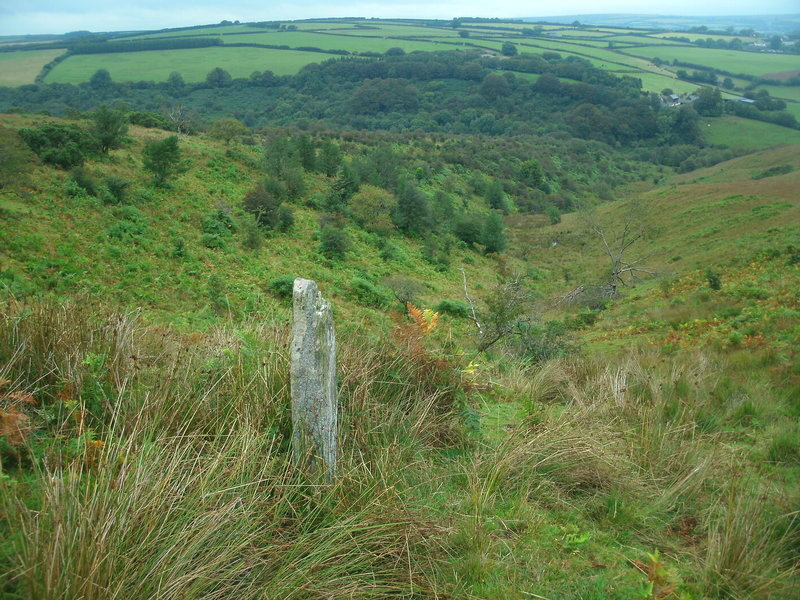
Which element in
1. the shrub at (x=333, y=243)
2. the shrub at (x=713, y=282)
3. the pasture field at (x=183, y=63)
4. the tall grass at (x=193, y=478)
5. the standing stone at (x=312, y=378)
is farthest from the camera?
the pasture field at (x=183, y=63)

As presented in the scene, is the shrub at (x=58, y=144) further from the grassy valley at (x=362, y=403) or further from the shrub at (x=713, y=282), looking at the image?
the shrub at (x=713, y=282)

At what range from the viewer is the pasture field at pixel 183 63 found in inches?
3506

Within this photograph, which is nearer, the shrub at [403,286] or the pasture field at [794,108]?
the shrub at [403,286]

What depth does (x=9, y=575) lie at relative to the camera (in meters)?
2.10

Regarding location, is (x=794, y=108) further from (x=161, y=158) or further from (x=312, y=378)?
(x=312, y=378)

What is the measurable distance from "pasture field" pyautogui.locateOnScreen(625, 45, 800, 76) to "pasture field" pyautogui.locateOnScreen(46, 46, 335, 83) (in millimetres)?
75400

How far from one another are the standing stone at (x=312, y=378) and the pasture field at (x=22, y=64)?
8789 cm

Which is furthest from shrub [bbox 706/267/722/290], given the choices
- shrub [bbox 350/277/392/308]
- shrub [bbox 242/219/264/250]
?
shrub [bbox 242/219/264/250]

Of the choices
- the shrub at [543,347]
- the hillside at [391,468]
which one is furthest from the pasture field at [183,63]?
Result: the hillside at [391,468]

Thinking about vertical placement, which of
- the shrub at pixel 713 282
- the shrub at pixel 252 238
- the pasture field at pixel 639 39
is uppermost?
the pasture field at pixel 639 39

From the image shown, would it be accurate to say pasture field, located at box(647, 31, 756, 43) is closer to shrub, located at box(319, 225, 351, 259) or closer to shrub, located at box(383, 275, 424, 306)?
shrub, located at box(319, 225, 351, 259)

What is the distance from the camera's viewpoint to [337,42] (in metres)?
128

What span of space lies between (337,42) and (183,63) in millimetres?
40377

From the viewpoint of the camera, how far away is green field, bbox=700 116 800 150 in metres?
72.2
